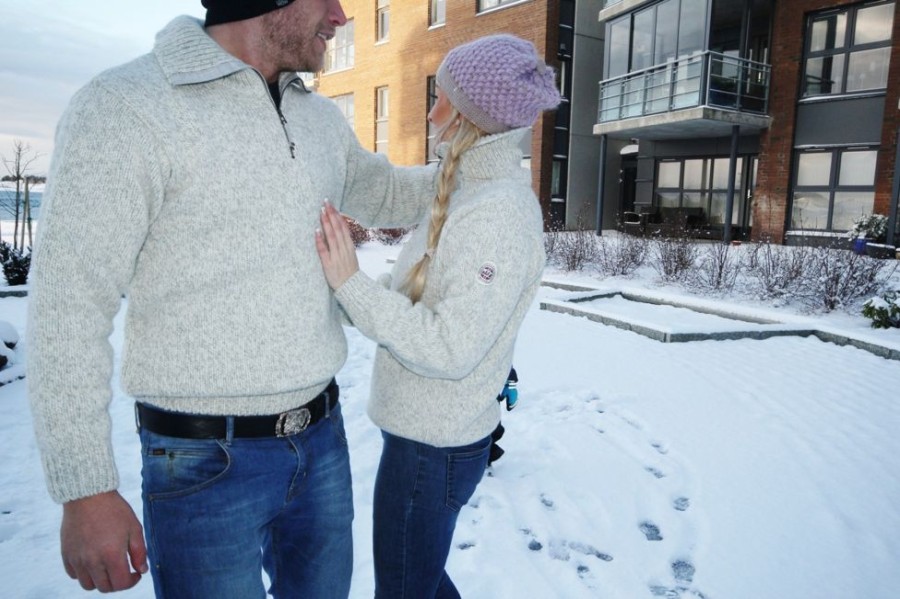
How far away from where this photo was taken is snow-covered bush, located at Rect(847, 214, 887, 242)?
1348cm

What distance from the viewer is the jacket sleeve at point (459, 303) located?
1604 mm

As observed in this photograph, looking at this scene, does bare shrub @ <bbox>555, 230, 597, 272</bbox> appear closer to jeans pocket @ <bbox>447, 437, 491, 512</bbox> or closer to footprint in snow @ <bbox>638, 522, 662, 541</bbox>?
footprint in snow @ <bbox>638, 522, 662, 541</bbox>

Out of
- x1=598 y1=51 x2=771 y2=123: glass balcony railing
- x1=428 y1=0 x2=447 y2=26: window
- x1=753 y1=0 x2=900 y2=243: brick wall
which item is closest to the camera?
x1=598 y1=51 x2=771 y2=123: glass balcony railing

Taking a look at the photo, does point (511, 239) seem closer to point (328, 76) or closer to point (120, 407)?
point (120, 407)

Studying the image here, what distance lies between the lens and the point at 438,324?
1607 mm

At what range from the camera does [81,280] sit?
4.09ft

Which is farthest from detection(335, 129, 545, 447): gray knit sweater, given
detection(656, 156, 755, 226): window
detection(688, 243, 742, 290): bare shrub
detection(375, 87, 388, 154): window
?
detection(375, 87, 388, 154): window

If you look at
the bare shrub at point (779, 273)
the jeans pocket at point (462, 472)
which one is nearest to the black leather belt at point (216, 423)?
the jeans pocket at point (462, 472)

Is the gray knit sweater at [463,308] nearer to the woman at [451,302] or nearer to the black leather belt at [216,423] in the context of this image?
the woman at [451,302]

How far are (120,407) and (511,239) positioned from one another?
14.3 ft

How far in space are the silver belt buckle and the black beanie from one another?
3.44 ft

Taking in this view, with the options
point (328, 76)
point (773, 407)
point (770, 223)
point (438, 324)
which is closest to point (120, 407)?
point (438, 324)

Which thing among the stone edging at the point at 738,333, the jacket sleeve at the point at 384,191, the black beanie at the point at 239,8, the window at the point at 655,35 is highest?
Result: the window at the point at 655,35

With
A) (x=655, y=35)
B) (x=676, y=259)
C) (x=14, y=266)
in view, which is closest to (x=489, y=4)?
(x=655, y=35)
